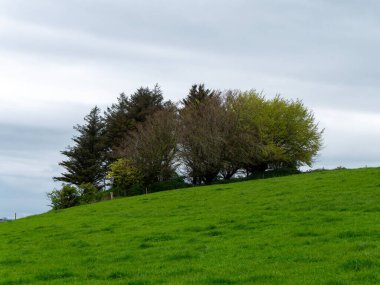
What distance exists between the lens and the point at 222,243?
17.6m

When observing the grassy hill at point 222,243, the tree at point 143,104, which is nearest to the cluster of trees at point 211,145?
the tree at point 143,104

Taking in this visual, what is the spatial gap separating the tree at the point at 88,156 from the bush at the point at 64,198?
1823 cm

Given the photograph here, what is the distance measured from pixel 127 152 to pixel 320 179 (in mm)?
30568

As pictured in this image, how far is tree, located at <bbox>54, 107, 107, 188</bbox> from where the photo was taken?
241ft

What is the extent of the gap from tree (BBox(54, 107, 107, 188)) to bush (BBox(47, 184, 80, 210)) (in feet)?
59.8

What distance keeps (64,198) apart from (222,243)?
3912 centimetres

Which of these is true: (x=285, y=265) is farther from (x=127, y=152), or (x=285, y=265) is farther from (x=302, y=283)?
(x=127, y=152)

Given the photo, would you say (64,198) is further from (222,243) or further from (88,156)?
(222,243)

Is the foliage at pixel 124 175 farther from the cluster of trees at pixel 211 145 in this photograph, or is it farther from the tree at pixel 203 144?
the tree at pixel 203 144

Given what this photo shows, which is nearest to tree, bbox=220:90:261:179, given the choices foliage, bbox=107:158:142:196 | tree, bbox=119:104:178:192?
tree, bbox=119:104:178:192

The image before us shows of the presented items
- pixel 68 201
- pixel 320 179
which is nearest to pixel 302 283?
pixel 320 179

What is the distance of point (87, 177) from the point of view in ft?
240

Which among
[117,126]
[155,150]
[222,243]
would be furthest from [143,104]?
[222,243]

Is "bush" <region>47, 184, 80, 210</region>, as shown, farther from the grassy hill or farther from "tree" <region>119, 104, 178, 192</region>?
the grassy hill
